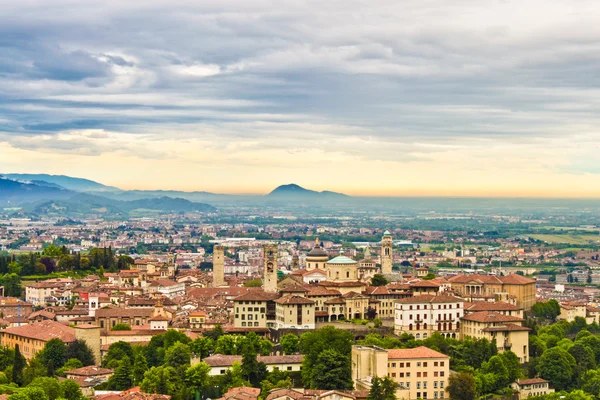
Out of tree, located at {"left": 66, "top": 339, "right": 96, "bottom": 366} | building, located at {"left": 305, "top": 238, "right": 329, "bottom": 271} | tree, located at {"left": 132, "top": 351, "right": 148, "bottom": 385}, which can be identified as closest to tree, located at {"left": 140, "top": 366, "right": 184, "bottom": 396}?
tree, located at {"left": 132, "top": 351, "right": 148, "bottom": 385}

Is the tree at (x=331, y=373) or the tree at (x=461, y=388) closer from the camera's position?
the tree at (x=331, y=373)

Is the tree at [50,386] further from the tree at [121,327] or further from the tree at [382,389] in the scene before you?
the tree at [121,327]

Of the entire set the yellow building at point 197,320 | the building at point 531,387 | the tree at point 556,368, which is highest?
the yellow building at point 197,320

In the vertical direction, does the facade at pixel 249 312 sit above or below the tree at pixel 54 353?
above

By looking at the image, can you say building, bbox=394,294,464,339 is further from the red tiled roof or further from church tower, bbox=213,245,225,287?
church tower, bbox=213,245,225,287

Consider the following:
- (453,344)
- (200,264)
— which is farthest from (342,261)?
(200,264)

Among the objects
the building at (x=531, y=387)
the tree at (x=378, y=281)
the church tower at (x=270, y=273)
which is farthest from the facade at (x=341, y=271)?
the building at (x=531, y=387)

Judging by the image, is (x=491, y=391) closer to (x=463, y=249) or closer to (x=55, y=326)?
(x=55, y=326)

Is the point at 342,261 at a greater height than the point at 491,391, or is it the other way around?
the point at 342,261
